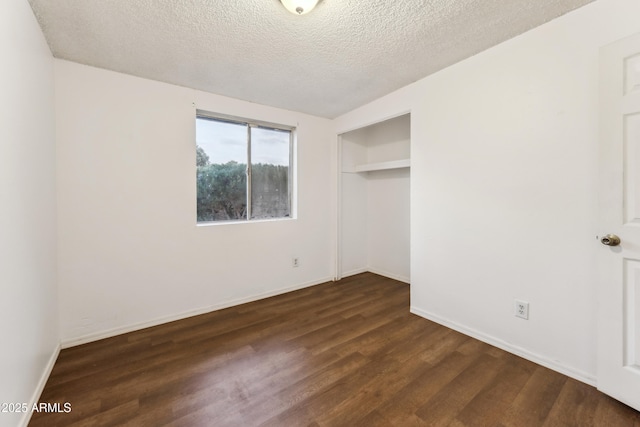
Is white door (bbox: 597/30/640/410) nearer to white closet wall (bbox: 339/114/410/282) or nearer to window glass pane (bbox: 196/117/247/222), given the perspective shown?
white closet wall (bbox: 339/114/410/282)

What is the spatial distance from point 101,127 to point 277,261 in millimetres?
2203

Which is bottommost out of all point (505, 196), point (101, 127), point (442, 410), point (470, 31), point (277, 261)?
point (442, 410)

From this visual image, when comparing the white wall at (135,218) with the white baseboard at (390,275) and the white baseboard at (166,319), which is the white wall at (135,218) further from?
the white baseboard at (390,275)

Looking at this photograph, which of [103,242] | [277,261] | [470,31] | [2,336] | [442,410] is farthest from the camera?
[277,261]

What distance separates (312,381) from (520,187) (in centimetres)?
204

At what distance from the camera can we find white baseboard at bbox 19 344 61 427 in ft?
4.41

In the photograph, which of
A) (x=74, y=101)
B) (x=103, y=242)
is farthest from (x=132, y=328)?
(x=74, y=101)

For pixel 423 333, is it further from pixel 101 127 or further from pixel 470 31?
Answer: pixel 101 127

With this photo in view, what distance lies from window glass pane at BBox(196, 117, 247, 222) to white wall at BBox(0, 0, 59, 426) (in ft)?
3.80

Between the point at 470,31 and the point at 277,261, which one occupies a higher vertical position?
the point at 470,31

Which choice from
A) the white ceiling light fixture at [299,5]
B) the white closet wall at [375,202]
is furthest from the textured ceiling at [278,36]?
the white closet wall at [375,202]

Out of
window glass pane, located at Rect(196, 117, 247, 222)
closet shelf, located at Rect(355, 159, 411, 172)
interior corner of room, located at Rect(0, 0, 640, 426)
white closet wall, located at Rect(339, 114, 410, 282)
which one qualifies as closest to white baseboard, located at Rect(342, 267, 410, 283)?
white closet wall, located at Rect(339, 114, 410, 282)

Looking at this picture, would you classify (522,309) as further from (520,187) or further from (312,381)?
(312,381)

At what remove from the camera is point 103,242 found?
225cm
